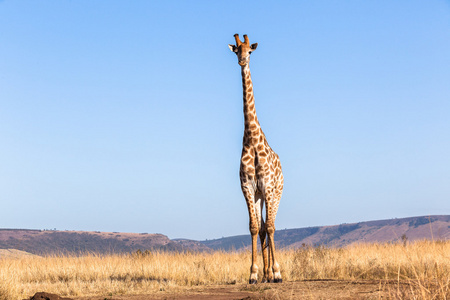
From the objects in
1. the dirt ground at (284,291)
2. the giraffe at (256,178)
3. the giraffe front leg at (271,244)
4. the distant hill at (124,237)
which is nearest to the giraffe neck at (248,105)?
the giraffe at (256,178)

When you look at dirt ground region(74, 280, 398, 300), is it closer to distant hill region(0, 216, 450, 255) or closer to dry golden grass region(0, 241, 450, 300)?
dry golden grass region(0, 241, 450, 300)

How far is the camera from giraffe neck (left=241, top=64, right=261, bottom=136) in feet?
37.1

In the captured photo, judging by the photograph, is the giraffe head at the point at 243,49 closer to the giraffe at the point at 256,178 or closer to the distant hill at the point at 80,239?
the giraffe at the point at 256,178

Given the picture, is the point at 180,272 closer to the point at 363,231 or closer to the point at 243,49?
the point at 243,49

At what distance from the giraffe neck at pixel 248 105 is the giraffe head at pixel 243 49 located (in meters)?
0.30

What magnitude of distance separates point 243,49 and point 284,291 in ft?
16.4

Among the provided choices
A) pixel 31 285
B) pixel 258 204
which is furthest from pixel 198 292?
pixel 31 285

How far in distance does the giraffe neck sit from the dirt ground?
325cm

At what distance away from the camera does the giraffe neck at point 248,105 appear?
11312 mm

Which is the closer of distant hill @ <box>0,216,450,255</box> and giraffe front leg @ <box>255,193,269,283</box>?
giraffe front leg @ <box>255,193,269,283</box>

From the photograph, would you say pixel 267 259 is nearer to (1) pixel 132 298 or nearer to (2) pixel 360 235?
(1) pixel 132 298

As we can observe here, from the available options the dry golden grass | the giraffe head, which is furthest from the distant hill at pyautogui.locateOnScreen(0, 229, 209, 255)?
the giraffe head

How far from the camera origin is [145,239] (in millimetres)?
69250

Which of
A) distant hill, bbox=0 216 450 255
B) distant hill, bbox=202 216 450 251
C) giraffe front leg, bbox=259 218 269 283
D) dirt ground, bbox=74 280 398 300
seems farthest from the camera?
distant hill, bbox=202 216 450 251
